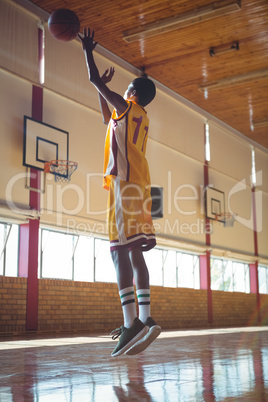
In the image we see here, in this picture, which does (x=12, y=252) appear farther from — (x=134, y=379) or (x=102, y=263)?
(x=134, y=379)

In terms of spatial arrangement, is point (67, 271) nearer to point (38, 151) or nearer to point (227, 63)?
point (38, 151)

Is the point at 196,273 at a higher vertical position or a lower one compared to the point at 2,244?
lower

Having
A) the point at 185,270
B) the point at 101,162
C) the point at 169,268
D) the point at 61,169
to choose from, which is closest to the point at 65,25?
the point at 61,169

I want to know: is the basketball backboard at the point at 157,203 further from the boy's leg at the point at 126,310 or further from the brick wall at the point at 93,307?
the boy's leg at the point at 126,310

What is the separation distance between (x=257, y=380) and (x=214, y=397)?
56 cm

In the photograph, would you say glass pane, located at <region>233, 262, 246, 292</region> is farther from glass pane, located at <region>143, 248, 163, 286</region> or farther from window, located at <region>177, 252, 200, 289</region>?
glass pane, located at <region>143, 248, 163, 286</region>

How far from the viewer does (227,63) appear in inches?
497

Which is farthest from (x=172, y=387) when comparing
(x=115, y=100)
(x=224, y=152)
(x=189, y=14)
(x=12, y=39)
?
(x=224, y=152)

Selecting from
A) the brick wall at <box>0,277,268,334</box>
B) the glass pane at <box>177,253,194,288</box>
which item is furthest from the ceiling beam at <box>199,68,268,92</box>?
the brick wall at <box>0,277,268,334</box>

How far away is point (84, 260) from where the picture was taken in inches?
440

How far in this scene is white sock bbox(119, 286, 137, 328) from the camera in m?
3.37

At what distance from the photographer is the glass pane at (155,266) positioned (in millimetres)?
13336

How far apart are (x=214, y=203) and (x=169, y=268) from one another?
8.96 feet

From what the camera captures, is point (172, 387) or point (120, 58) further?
point (120, 58)
